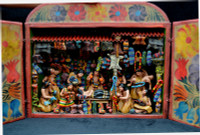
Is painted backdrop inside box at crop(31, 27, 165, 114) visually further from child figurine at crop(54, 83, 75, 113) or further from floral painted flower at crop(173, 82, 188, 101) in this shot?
floral painted flower at crop(173, 82, 188, 101)

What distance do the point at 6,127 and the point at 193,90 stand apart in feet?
8.12

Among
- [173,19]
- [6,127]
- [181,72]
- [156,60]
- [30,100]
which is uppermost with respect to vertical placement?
[173,19]

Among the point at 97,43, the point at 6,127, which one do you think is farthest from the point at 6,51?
the point at 97,43

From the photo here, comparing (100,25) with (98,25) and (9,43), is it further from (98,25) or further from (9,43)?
(9,43)

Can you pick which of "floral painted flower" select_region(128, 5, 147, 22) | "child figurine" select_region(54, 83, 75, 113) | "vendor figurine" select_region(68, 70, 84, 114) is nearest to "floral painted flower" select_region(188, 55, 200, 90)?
"floral painted flower" select_region(128, 5, 147, 22)

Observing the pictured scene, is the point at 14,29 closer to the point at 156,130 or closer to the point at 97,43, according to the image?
the point at 97,43

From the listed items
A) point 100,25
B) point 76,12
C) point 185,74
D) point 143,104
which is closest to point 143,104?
point 143,104

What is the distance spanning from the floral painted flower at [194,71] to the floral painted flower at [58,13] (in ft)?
6.05

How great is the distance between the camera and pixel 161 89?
2.55m

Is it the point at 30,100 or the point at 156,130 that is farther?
the point at 30,100

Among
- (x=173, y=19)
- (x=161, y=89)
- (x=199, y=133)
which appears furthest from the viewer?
(x=173, y=19)

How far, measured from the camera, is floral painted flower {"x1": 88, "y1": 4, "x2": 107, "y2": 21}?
2436mm

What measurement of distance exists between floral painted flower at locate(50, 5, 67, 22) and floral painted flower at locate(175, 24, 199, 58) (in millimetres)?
1596

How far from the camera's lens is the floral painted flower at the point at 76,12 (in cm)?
244
